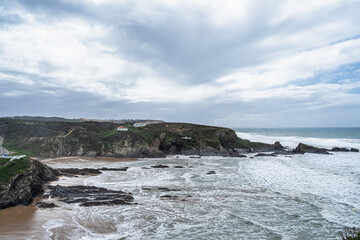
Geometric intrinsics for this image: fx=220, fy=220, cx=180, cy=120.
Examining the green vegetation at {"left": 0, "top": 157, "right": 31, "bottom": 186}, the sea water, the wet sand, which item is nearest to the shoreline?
the wet sand

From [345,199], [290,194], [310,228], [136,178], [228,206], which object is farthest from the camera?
[136,178]

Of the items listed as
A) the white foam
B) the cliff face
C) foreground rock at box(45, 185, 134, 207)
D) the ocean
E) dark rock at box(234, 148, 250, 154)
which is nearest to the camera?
the ocean

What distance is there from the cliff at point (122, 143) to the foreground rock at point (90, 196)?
27.4m

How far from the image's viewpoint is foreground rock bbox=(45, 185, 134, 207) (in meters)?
15.4

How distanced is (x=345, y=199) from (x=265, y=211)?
714 centimetres

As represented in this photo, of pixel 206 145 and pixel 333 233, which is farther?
pixel 206 145

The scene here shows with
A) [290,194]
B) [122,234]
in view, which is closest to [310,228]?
[290,194]

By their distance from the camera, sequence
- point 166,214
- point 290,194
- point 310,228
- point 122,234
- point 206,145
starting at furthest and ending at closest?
point 206,145, point 290,194, point 166,214, point 310,228, point 122,234

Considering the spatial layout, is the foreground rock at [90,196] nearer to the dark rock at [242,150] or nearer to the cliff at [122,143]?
the cliff at [122,143]

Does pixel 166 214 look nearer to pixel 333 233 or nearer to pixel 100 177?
pixel 333 233

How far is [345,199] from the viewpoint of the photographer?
53.6ft

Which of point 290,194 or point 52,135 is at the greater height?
point 52,135

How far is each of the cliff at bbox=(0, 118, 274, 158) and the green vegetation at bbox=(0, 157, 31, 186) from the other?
26430 mm

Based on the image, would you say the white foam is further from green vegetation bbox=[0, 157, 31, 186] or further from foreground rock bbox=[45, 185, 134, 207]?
green vegetation bbox=[0, 157, 31, 186]
